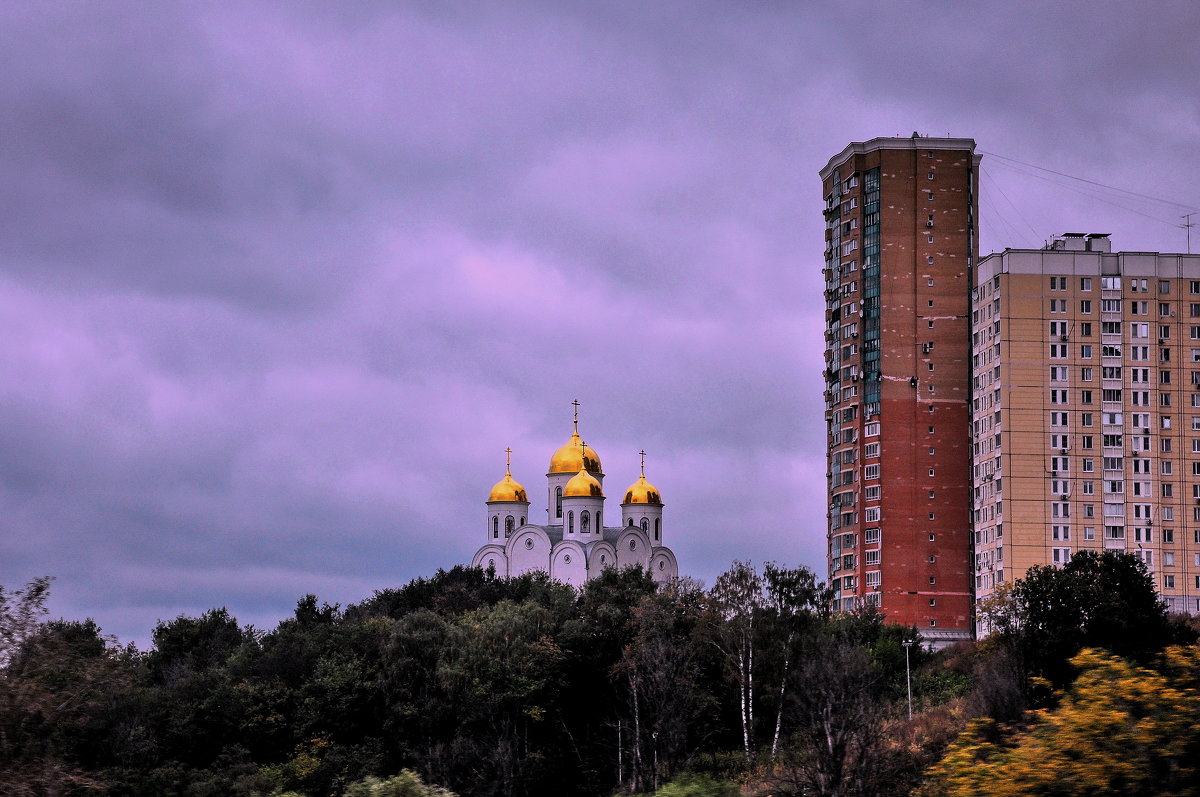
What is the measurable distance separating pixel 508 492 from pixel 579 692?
176 feet

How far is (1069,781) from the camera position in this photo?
16344 mm

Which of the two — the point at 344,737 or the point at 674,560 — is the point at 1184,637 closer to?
the point at 344,737

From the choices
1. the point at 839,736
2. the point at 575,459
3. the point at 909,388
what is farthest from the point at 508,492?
the point at 839,736

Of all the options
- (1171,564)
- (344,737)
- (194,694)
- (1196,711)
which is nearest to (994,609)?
(1171,564)

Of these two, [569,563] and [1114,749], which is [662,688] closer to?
[1114,749]

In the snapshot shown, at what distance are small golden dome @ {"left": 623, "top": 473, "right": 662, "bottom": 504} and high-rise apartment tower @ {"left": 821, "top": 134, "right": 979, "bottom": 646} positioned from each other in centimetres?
2522

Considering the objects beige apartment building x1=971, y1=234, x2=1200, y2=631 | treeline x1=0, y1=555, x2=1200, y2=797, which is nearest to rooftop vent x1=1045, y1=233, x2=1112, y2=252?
beige apartment building x1=971, y1=234, x2=1200, y2=631

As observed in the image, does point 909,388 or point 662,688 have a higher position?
point 909,388

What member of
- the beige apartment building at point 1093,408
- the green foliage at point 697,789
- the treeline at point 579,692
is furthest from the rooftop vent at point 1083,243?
the green foliage at point 697,789

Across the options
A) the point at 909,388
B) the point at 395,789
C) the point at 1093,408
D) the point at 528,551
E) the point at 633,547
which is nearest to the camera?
the point at 395,789

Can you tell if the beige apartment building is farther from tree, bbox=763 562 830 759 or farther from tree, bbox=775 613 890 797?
tree, bbox=775 613 890 797

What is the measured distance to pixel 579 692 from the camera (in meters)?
58.1

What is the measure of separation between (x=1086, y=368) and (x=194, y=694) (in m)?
52.6

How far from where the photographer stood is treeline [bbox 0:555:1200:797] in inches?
1885
